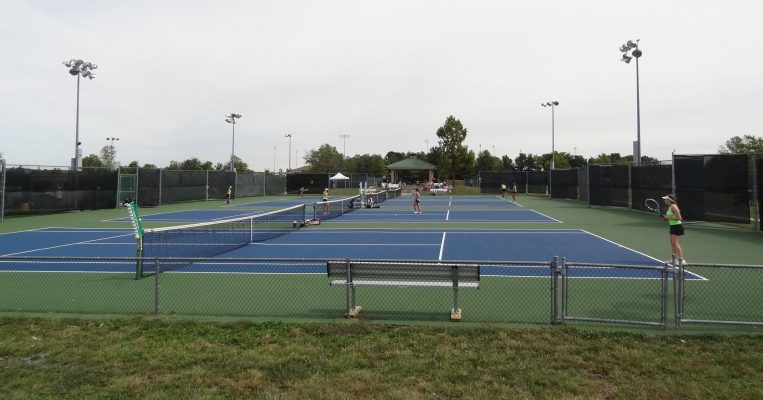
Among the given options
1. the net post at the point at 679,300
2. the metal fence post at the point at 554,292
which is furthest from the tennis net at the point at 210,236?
the net post at the point at 679,300

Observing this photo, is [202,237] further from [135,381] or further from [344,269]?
[135,381]

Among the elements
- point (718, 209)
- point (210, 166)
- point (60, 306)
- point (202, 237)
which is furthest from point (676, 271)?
point (210, 166)

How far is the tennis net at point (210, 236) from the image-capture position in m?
13.2

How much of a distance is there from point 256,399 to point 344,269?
331 cm

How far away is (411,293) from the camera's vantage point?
9602mm

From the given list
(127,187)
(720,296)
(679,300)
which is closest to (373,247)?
(720,296)

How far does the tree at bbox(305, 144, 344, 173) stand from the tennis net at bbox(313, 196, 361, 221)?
6973 cm

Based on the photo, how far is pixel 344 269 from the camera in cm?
812

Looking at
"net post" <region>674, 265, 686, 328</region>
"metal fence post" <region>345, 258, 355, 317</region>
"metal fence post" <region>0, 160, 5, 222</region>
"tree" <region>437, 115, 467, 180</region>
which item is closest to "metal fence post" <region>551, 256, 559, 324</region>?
"net post" <region>674, 265, 686, 328</region>

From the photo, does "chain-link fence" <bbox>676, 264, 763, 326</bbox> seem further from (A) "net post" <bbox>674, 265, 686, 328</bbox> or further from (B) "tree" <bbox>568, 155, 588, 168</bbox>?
(B) "tree" <bbox>568, 155, 588, 168</bbox>

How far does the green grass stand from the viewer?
5145 millimetres

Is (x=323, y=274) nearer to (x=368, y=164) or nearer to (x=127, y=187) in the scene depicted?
(x=127, y=187)

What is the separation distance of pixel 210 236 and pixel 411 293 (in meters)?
9.43

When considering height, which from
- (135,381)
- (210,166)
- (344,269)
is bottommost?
(135,381)
